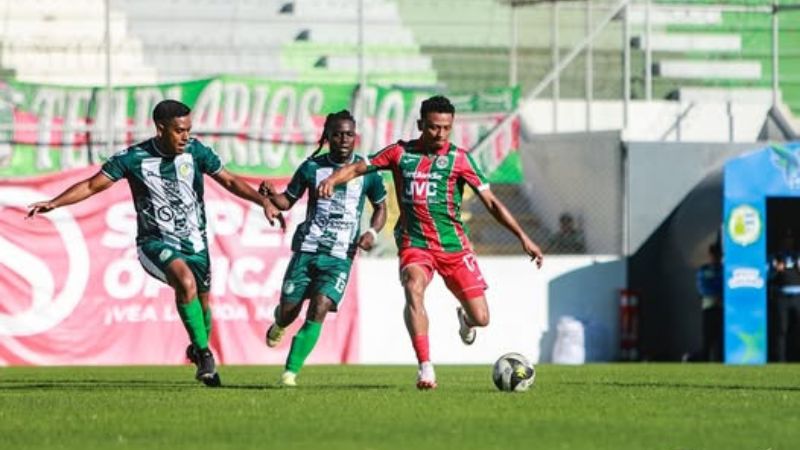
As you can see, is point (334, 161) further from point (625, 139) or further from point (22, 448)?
point (625, 139)

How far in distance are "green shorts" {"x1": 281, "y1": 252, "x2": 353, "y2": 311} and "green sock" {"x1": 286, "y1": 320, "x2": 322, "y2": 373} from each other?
45 centimetres

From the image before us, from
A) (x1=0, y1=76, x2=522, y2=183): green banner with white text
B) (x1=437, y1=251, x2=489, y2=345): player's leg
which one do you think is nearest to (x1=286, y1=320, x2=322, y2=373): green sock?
(x1=437, y1=251, x2=489, y2=345): player's leg

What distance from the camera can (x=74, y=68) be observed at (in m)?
27.0

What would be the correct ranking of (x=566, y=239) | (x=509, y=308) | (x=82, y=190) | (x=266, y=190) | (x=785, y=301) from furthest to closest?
1. (x=566, y=239)
2. (x=785, y=301)
3. (x=509, y=308)
4. (x=266, y=190)
5. (x=82, y=190)

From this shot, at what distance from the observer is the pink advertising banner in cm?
2378

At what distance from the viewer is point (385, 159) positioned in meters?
14.6

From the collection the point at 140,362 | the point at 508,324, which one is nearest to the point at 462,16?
the point at 508,324

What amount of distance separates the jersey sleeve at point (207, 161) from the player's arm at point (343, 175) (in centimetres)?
92

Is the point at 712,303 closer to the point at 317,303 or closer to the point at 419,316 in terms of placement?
the point at 317,303

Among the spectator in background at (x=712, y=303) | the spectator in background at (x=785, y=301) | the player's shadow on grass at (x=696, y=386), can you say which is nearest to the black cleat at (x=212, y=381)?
the player's shadow on grass at (x=696, y=386)

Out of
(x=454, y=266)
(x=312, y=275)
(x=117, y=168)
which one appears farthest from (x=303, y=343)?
(x=117, y=168)

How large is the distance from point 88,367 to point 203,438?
1287 centimetres

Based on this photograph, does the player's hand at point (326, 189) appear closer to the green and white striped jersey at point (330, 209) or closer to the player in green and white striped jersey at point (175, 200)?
the player in green and white striped jersey at point (175, 200)

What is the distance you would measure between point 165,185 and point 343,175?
Result: 1.42 m
